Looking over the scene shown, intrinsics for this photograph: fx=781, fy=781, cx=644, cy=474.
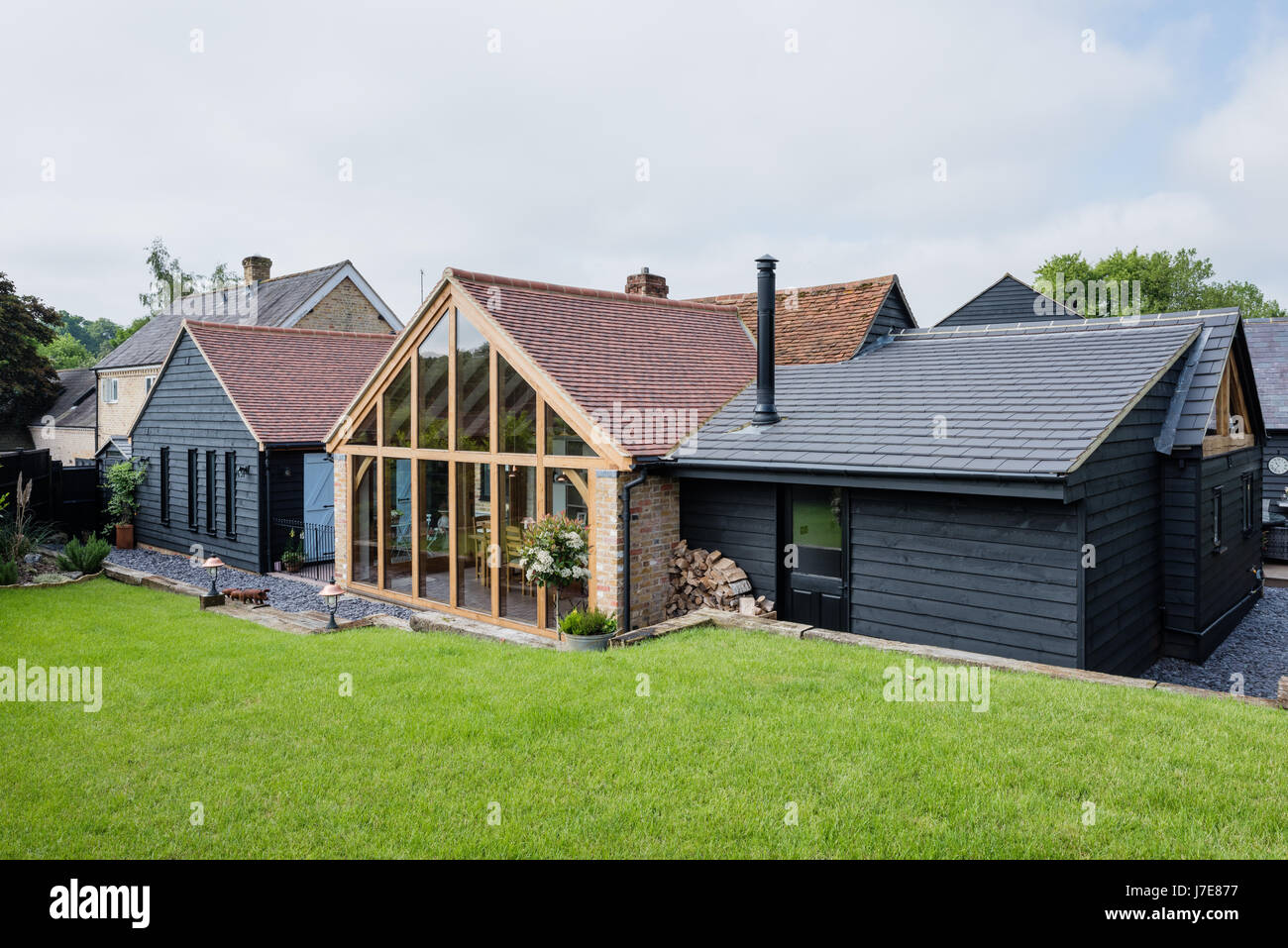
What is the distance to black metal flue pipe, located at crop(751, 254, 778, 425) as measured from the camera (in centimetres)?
1265

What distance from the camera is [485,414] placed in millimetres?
12703

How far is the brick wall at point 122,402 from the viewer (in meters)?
32.7

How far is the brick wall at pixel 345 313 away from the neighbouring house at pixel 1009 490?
2060 cm

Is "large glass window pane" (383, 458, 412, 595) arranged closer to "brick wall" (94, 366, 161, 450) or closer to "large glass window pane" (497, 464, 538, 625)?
"large glass window pane" (497, 464, 538, 625)

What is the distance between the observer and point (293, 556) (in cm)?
1783

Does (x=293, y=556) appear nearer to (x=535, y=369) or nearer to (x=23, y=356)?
(x=535, y=369)

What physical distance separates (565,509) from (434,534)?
3.15m

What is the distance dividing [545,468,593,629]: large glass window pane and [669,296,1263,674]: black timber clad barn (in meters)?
1.54

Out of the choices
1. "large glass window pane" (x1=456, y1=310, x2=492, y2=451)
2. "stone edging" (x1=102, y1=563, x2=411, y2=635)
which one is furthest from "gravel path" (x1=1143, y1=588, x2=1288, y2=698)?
"stone edging" (x1=102, y1=563, x2=411, y2=635)

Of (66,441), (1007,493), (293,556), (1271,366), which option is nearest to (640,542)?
(1007,493)

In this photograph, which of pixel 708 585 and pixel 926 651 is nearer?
pixel 926 651

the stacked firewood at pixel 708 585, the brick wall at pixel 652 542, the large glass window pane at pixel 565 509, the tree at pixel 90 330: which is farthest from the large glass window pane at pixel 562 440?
the tree at pixel 90 330
